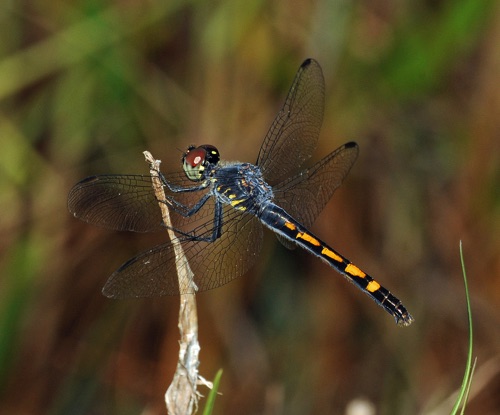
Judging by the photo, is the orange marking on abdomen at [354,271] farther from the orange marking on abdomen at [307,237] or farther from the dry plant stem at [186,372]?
the dry plant stem at [186,372]

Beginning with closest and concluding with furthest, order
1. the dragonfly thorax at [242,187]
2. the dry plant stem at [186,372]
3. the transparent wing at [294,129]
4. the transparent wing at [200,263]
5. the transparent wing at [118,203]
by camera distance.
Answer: the dry plant stem at [186,372]
the transparent wing at [200,263]
the transparent wing at [118,203]
the dragonfly thorax at [242,187]
the transparent wing at [294,129]

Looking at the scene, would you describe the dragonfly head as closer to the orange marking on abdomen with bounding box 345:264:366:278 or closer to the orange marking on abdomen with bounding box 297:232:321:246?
the orange marking on abdomen with bounding box 297:232:321:246

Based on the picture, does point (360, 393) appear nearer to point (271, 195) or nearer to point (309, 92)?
point (271, 195)

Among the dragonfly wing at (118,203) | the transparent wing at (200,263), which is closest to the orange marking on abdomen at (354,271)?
the transparent wing at (200,263)

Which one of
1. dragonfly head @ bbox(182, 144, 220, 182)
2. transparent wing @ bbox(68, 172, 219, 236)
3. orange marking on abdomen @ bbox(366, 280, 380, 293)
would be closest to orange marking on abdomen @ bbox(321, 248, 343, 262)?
orange marking on abdomen @ bbox(366, 280, 380, 293)

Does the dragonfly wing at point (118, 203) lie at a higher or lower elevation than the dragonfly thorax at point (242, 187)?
lower

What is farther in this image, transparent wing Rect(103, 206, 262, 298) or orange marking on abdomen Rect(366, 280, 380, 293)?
orange marking on abdomen Rect(366, 280, 380, 293)

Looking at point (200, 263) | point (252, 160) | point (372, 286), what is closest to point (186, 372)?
point (200, 263)

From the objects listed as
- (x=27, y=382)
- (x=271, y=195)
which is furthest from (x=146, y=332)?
(x=271, y=195)
